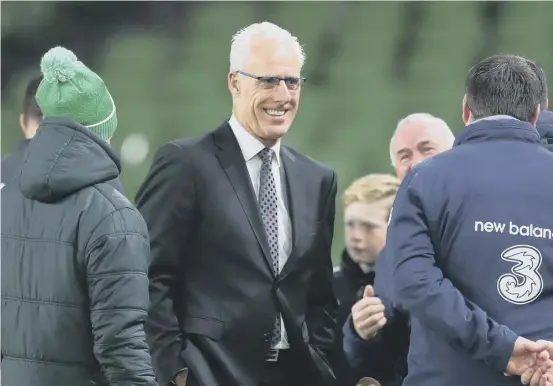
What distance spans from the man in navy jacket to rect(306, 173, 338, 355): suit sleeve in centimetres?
85

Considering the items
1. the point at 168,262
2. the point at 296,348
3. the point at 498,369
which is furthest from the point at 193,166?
the point at 498,369

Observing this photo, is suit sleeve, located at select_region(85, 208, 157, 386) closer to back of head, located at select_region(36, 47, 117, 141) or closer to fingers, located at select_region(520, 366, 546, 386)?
back of head, located at select_region(36, 47, 117, 141)

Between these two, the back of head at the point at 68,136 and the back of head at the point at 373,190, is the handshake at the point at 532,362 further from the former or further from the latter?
the back of head at the point at 373,190

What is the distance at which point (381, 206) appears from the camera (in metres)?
5.26

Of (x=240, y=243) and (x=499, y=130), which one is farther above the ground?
(x=499, y=130)

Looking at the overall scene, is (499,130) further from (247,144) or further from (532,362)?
(247,144)

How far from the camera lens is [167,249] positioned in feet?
13.4

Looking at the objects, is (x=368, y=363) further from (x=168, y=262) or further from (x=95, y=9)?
(x=95, y=9)

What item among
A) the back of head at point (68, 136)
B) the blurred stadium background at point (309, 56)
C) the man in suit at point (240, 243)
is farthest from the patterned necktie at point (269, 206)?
the blurred stadium background at point (309, 56)

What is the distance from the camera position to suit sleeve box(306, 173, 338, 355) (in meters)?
4.36

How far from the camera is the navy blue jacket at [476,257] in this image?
338cm

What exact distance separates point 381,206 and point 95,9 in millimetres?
3048

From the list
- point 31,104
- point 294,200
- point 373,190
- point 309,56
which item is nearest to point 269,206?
point 294,200

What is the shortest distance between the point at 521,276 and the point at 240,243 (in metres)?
1.06
